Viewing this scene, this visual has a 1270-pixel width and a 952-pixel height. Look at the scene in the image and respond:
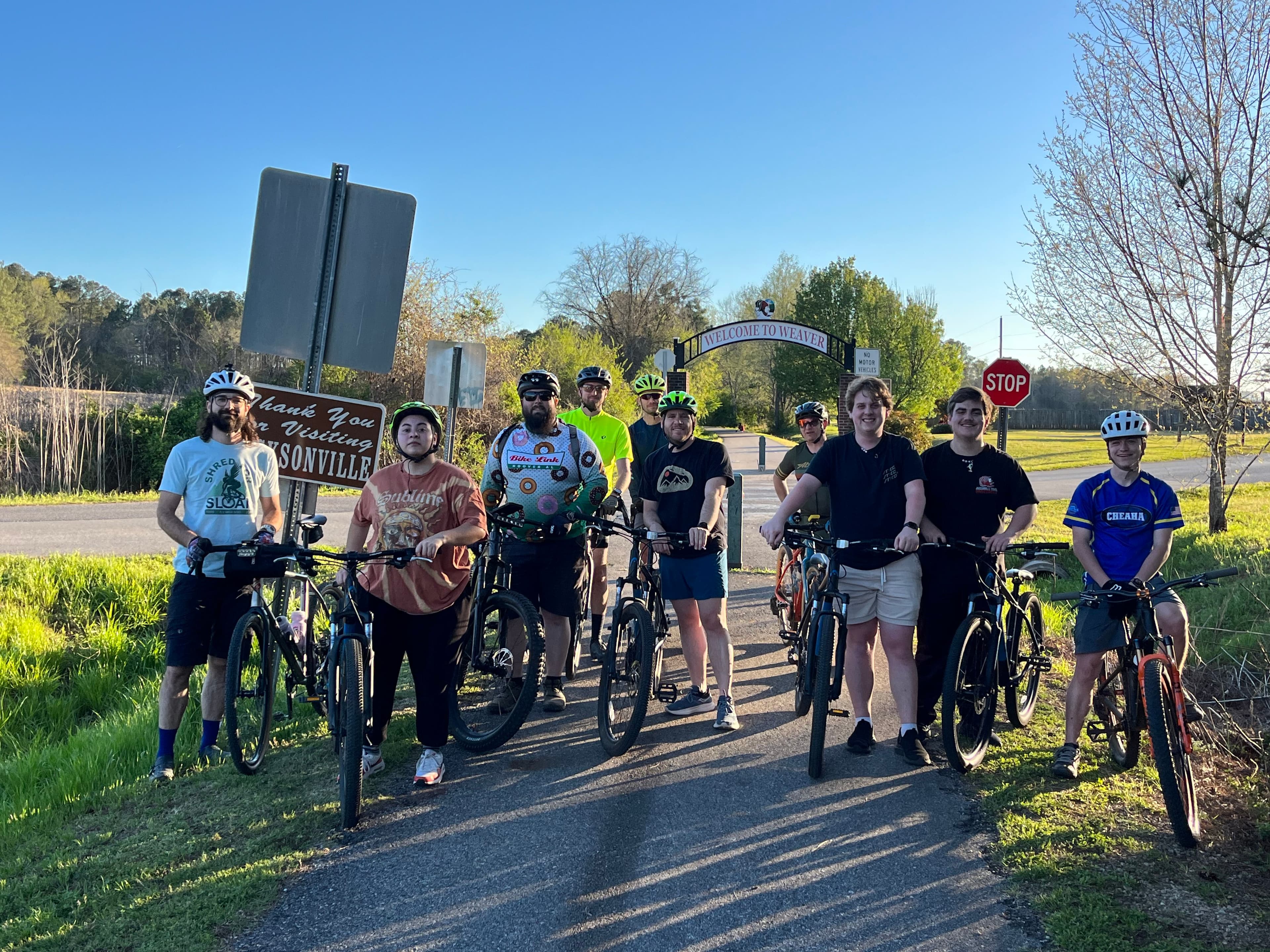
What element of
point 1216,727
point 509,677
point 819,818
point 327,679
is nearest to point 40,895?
point 327,679

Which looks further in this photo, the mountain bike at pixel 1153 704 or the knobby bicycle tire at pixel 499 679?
the knobby bicycle tire at pixel 499 679

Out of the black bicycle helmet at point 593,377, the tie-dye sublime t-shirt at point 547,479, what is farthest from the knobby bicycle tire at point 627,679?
the black bicycle helmet at point 593,377

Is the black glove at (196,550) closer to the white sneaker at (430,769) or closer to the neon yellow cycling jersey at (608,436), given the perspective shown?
the white sneaker at (430,769)

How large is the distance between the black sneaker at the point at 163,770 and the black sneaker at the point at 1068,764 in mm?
4647

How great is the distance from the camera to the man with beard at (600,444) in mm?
6941

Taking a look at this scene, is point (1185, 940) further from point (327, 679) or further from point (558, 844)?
point (327, 679)

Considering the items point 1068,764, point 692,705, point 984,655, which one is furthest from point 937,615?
point 692,705

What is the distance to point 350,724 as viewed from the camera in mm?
4109

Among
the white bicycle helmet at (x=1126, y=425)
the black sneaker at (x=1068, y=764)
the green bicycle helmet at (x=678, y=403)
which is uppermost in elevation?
the white bicycle helmet at (x=1126, y=425)

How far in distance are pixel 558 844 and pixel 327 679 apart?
4.54ft

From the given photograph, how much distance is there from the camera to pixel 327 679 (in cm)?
439

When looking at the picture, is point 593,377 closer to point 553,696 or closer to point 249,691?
point 553,696

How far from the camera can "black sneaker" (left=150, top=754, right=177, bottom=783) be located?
4.80 meters

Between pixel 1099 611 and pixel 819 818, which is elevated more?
pixel 1099 611
